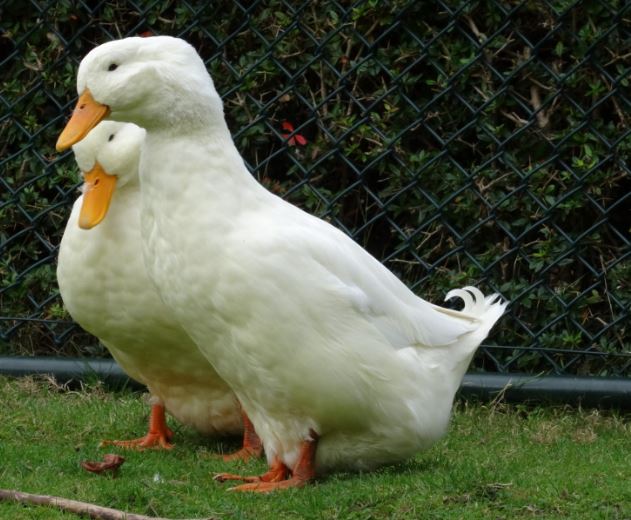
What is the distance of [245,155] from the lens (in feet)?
21.8

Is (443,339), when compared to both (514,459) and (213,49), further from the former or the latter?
(213,49)

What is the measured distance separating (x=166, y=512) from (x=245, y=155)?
274 cm

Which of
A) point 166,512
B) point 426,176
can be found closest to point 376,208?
point 426,176

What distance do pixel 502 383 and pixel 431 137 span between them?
117 centimetres

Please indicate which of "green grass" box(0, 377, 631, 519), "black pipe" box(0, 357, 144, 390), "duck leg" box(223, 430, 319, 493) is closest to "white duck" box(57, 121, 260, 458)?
"green grass" box(0, 377, 631, 519)

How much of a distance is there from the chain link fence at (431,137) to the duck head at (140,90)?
1.67 m

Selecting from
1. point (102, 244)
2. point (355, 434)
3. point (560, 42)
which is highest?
point (560, 42)

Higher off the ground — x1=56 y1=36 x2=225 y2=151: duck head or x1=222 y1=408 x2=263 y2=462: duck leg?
x1=56 y1=36 x2=225 y2=151: duck head

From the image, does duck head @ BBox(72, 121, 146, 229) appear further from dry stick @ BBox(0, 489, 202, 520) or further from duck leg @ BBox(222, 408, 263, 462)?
dry stick @ BBox(0, 489, 202, 520)

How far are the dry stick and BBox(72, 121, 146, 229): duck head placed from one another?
1.19 metres

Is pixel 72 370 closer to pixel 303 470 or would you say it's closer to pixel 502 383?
pixel 502 383

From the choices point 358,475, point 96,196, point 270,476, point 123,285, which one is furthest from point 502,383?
point 96,196

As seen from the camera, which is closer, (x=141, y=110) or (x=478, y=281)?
(x=141, y=110)

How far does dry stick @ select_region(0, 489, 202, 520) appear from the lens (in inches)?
156
